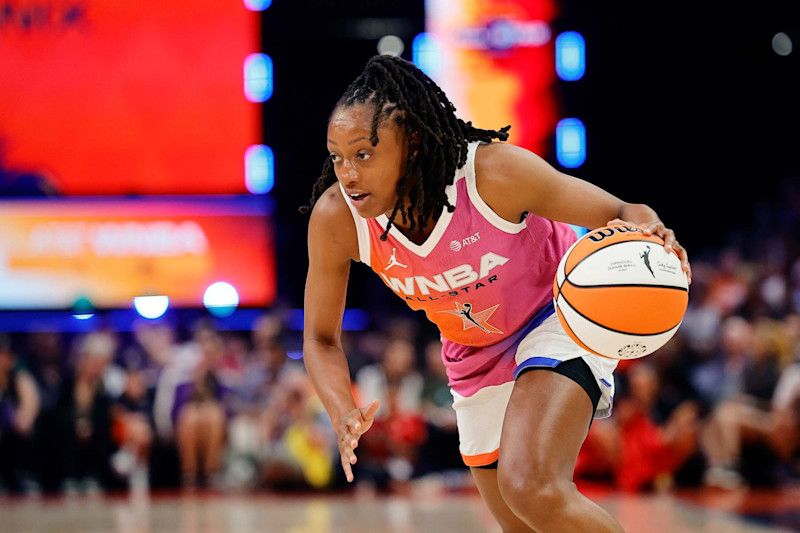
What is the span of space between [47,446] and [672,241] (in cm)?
669

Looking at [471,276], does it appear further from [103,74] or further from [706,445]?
[103,74]

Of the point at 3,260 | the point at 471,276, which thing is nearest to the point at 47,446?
the point at 3,260

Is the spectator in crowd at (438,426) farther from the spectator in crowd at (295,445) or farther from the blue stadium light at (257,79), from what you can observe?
the blue stadium light at (257,79)

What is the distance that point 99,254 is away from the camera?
26.7ft

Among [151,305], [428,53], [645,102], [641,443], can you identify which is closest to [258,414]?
[151,305]

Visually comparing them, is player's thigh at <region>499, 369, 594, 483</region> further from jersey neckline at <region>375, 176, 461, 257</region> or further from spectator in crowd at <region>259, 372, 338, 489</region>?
spectator in crowd at <region>259, 372, 338, 489</region>

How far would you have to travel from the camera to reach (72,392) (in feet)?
26.3

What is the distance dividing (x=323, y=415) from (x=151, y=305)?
6.07ft

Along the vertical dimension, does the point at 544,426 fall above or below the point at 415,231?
Answer: below

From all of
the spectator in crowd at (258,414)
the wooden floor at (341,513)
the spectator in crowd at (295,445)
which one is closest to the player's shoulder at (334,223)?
the wooden floor at (341,513)

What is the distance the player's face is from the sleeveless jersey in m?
0.10

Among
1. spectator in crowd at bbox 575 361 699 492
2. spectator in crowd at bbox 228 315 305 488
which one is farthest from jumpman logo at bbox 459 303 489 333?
spectator in crowd at bbox 228 315 305 488

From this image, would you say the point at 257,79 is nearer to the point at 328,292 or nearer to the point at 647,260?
the point at 328,292

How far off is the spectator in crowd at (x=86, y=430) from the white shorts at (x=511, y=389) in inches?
216
